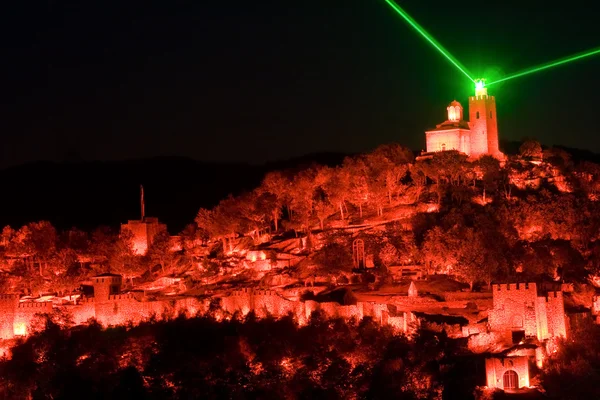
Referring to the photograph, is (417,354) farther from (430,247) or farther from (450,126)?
(450,126)

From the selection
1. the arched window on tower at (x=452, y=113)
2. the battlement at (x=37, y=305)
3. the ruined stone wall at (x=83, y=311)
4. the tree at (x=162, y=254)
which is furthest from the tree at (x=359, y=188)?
the battlement at (x=37, y=305)

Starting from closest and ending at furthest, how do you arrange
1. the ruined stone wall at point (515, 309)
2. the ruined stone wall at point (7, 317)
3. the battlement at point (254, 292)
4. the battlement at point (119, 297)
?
the ruined stone wall at point (515, 309), the battlement at point (254, 292), the ruined stone wall at point (7, 317), the battlement at point (119, 297)

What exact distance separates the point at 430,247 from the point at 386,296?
5615 millimetres

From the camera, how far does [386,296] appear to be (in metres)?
50.2

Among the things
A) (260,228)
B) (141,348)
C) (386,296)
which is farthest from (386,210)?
(141,348)

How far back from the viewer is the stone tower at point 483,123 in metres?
70.8

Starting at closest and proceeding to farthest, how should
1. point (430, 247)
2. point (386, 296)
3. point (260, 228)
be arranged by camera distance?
point (386, 296) < point (430, 247) < point (260, 228)

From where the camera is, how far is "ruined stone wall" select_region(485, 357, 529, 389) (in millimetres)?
38469

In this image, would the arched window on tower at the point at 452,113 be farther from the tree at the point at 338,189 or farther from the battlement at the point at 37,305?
the battlement at the point at 37,305

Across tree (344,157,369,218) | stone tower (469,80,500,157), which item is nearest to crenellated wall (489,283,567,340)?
tree (344,157,369,218)

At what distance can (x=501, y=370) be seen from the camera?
126ft

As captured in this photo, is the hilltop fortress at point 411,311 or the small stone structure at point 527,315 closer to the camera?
the hilltop fortress at point 411,311

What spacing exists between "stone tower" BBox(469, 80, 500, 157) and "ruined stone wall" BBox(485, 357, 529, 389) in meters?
33.1

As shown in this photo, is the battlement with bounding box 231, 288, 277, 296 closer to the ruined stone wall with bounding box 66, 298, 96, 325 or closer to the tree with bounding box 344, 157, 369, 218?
the ruined stone wall with bounding box 66, 298, 96, 325
